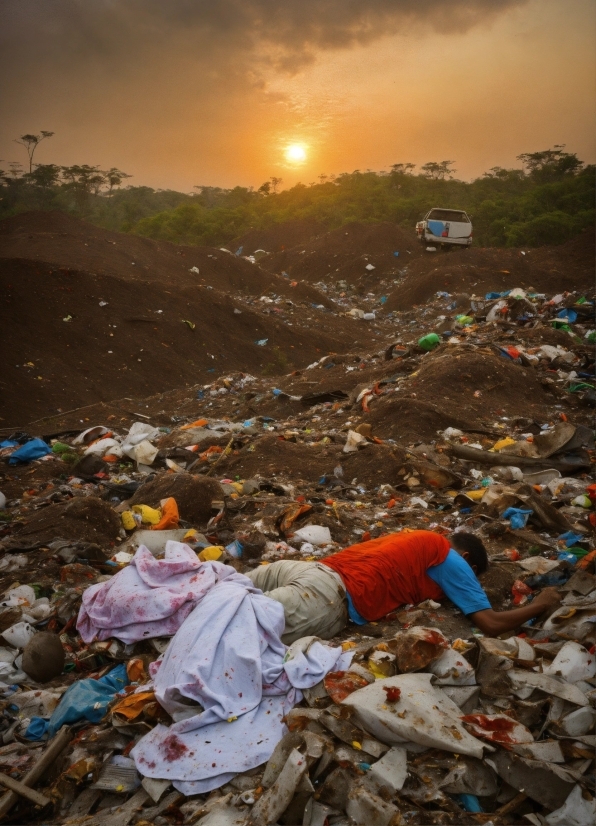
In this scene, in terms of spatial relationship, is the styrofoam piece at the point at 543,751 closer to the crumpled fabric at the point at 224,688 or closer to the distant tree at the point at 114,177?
the crumpled fabric at the point at 224,688

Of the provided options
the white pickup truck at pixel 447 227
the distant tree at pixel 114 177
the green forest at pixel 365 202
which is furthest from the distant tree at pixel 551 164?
the distant tree at pixel 114 177

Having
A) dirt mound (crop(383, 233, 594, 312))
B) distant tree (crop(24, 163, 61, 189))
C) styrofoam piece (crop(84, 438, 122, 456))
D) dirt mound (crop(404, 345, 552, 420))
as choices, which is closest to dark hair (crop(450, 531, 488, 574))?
dirt mound (crop(404, 345, 552, 420))

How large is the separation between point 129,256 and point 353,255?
8.52 metres

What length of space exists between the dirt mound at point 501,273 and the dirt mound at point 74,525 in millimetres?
13943

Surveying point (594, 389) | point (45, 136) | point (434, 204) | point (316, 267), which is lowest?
point (594, 389)

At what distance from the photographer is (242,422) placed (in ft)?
27.6

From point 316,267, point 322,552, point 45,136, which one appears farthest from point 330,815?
point 45,136

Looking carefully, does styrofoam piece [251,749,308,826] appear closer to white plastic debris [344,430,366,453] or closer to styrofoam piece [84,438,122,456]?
white plastic debris [344,430,366,453]

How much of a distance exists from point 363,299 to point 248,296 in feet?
12.5

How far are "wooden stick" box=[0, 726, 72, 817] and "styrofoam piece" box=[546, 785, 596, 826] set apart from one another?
1.78 meters

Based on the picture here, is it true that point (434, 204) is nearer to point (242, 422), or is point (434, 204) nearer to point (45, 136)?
point (45, 136)

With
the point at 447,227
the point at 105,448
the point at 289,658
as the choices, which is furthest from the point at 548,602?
the point at 447,227

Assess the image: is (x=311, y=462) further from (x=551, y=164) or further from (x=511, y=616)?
(x=551, y=164)

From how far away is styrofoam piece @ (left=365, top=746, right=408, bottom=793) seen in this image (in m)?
2.04
